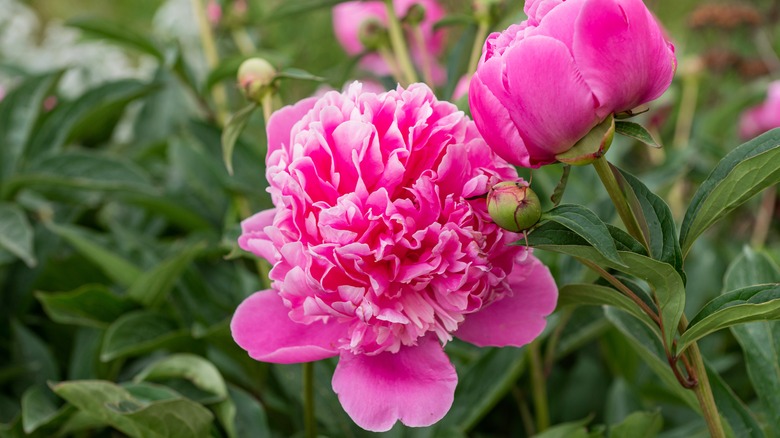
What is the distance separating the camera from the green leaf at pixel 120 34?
3.34ft

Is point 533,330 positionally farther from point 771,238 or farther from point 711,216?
point 771,238

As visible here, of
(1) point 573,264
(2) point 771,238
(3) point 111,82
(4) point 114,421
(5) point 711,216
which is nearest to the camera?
(5) point 711,216

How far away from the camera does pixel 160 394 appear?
0.64 m

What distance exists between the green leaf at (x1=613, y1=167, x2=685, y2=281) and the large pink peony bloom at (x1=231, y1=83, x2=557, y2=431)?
74 millimetres

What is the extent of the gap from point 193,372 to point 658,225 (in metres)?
0.40

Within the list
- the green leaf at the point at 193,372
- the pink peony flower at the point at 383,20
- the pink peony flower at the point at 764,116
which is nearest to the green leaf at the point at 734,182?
the green leaf at the point at 193,372

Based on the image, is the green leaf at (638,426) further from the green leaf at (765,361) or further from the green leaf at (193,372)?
the green leaf at (193,372)

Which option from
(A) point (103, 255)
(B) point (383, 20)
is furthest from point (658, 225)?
(B) point (383, 20)

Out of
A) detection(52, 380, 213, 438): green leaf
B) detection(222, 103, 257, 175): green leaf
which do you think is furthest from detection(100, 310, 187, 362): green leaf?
detection(222, 103, 257, 175): green leaf

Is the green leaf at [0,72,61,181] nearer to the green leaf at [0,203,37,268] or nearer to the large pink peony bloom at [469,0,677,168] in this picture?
the green leaf at [0,203,37,268]

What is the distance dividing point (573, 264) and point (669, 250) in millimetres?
317

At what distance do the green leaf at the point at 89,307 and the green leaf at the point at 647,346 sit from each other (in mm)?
473

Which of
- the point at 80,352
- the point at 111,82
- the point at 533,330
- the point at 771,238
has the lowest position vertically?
the point at 771,238

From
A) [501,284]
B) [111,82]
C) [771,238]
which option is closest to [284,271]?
[501,284]
